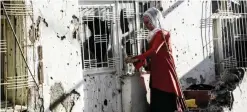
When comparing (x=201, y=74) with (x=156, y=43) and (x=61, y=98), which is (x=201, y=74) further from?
(x=61, y=98)

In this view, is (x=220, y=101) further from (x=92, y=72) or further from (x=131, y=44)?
(x=92, y=72)

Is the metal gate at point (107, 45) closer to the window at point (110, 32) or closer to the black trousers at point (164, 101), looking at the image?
the window at point (110, 32)

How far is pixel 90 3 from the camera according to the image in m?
5.52

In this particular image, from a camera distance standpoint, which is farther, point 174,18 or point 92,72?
point 174,18

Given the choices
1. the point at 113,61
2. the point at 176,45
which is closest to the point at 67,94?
the point at 113,61

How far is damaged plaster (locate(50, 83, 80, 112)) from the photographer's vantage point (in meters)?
4.74

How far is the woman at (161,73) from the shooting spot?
538 centimetres

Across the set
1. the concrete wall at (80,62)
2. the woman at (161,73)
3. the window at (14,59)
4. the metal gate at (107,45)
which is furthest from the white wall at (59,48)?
the woman at (161,73)

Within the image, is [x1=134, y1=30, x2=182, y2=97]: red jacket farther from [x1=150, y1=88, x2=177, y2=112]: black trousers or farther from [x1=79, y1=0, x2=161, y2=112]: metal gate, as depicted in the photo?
[x1=79, y1=0, x2=161, y2=112]: metal gate

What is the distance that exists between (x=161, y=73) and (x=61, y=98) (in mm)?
1521

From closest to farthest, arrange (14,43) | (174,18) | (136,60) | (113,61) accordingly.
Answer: (14,43)
(136,60)
(113,61)
(174,18)

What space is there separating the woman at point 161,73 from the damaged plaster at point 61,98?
3.37 ft

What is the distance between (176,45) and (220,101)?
1.25 metres

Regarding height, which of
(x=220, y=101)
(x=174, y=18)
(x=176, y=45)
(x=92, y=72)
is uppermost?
(x=174, y=18)
